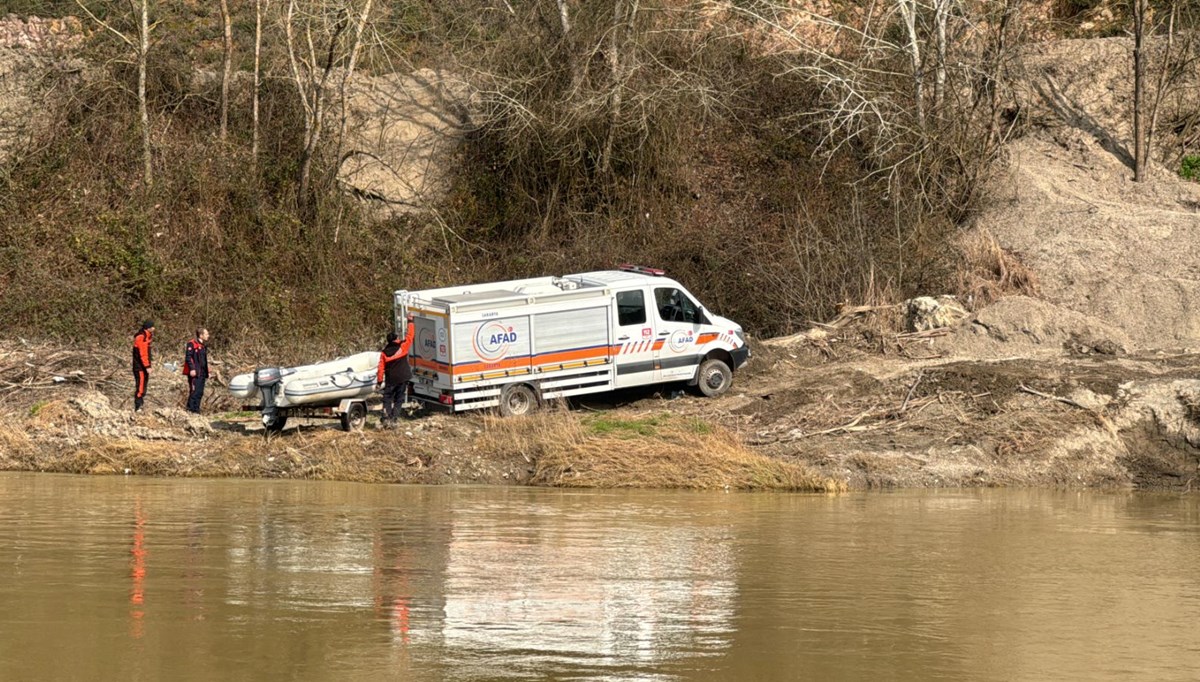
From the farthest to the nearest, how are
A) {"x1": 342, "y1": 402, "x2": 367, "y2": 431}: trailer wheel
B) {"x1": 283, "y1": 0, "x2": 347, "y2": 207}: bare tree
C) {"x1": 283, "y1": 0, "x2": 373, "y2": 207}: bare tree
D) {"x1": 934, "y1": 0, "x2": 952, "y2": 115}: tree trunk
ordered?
{"x1": 934, "y1": 0, "x2": 952, "y2": 115}: tree trunk, {"x1": 283, "y1": 0, "x2": 347, "y2": 207}: bare tree, {"x1": 283, "y1": 0, "x2": 373, "y2": 207}: bare tree, {"x1": 342, "y1": 402, "x2": 367, "y2": 431}: trailer wheel

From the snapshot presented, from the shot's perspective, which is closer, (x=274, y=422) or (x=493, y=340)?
(x=274, y=422)

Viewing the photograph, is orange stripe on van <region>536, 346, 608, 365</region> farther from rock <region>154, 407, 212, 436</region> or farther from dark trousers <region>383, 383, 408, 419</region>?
rock <region>154, 407, 212, 436</region>

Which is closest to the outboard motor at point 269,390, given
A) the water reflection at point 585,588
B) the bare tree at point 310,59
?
the water reflection at point 585,588

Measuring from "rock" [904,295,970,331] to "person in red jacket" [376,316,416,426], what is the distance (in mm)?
9506

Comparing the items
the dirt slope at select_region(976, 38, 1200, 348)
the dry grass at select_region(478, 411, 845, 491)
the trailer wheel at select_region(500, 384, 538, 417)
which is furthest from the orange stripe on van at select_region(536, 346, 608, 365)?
Answer: the dirt slope at select_region(976, 38, 1200, 348)

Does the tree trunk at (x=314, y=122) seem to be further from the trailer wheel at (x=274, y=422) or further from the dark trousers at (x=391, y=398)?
the trailer wheel at (x=274, y=422)

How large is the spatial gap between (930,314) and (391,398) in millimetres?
10013

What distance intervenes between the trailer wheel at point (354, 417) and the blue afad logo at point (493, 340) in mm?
1862

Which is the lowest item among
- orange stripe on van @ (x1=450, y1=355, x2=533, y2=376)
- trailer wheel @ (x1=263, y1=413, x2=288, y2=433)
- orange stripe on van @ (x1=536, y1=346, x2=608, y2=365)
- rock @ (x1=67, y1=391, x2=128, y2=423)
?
trailer wheel @ (x1=263, y1=413, x2=288, y2=433)

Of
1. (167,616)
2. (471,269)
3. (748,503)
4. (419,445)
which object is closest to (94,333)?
(471,269)

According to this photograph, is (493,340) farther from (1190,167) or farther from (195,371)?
(1190,167)

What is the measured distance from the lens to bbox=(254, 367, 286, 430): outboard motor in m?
22.0

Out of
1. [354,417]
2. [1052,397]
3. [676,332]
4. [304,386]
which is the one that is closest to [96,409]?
[304,386]

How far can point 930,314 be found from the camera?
2753cm
